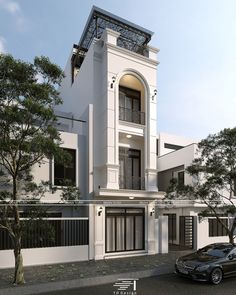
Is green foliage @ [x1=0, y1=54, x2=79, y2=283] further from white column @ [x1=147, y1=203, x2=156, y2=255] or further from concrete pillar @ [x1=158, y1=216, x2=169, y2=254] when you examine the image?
concrete pillar @ [x1=158, y1=216, x2=169, y2=254]

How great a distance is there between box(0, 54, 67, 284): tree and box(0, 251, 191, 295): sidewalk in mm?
600

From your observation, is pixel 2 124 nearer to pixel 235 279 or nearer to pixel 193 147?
pixel 235 279

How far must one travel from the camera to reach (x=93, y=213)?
15133 mm

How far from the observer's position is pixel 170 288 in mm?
10430

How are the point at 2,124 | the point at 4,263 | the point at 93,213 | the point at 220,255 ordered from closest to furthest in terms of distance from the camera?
the point at 2,124, the point at 220,255, the point at 4,263, the point at 93,213

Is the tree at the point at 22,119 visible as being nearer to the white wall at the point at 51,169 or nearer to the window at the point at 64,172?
the white wall at the point at 51,169

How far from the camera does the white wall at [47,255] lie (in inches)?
506

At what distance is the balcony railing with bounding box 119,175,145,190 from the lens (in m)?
16.8

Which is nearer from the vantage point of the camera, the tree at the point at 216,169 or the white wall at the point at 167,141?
the tree at the point at 216,169

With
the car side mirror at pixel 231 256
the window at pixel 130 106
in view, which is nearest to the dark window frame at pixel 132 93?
the window at pixel 130 106

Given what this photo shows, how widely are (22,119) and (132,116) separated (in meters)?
8.39

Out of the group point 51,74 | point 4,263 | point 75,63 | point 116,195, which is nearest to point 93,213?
point 116,195

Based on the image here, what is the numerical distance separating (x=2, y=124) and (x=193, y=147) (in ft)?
45.8

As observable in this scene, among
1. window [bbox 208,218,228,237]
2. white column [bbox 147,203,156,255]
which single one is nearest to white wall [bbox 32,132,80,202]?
white column [bbox 147,203,156,255]
